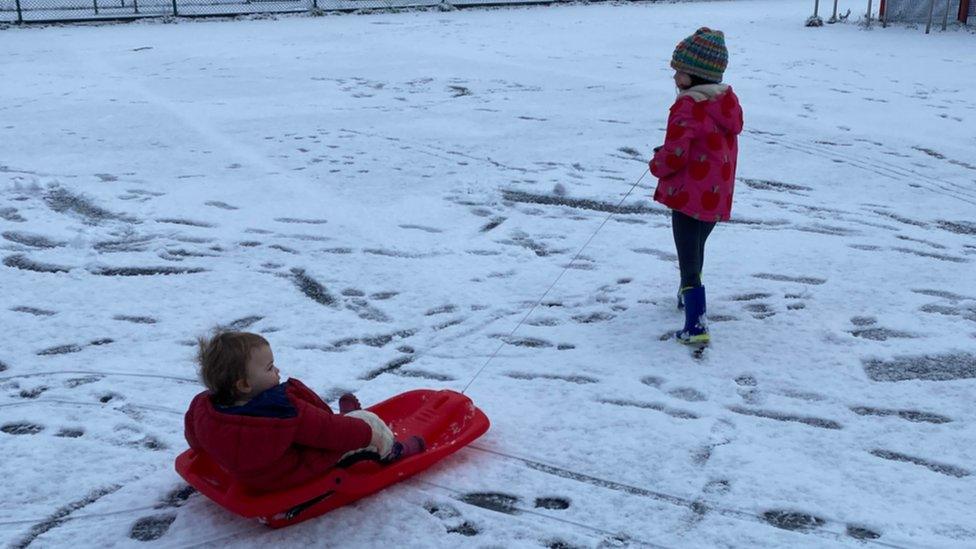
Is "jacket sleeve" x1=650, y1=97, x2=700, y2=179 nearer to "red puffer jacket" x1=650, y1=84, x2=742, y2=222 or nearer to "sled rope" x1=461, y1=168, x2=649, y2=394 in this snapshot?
"red puffer jacket" x1=650, y1=84, x2=742, y2=222

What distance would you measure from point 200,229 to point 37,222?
3.07ft

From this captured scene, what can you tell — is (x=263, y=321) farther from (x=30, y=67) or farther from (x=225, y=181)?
(x=30, y=67)

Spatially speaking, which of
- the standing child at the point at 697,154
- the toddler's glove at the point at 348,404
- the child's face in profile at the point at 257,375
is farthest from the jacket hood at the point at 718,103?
the child's face in profile at the point at 257,375

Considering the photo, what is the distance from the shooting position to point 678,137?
3842mm

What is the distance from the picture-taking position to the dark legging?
3.99 meters

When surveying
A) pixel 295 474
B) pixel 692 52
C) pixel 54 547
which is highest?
pixel 692 52

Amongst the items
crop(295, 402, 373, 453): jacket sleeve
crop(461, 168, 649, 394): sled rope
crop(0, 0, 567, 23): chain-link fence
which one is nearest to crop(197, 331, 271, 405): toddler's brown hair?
crop(295, 402, 373, 453): jacket sleeve

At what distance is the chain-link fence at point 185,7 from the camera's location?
53.8ft

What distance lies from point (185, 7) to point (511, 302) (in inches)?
608

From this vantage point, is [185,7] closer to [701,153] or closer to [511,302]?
[511,302]

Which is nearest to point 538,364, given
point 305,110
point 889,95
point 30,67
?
point 305,110

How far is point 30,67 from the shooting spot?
36.2 ft

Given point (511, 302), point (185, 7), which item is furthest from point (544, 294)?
point (185, 7)

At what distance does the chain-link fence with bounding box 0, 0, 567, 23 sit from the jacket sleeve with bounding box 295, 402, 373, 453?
576 inches
